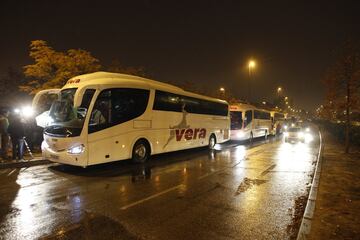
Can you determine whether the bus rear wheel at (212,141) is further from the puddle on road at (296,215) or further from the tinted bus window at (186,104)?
the puddle on road at (296,215)

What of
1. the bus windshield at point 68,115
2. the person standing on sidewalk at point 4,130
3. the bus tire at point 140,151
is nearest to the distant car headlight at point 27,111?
the person standing on sidewalk at point 4,130

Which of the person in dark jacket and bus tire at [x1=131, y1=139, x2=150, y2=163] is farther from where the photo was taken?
bus tire at [x1=131, y1=139, x2=150, y2=163]

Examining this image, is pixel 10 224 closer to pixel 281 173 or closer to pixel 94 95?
pixel 94 95

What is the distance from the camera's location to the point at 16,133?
38.9 feet

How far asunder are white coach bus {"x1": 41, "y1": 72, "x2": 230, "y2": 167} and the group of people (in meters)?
1.26

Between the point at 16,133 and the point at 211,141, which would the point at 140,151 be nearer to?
the point at 16,133

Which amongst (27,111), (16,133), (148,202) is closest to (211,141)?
(27,111)

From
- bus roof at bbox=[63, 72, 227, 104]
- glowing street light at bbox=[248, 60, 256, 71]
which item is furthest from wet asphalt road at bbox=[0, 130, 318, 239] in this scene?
glowing street light at bbox=[248, 60, 256, 71]

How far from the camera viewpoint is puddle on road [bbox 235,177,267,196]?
27.2 feet

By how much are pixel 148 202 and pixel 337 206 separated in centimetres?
433

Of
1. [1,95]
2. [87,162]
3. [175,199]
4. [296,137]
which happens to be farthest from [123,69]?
[1,95]

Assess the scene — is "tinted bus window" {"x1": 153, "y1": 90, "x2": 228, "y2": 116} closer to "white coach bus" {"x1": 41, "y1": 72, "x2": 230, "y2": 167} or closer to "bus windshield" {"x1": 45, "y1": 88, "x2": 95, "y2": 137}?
"white coach bus" {"x1": 41, "y1": 72, "x2": 230, "y2": 167}

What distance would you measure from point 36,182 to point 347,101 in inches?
598

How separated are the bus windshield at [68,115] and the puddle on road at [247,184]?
5562mm
